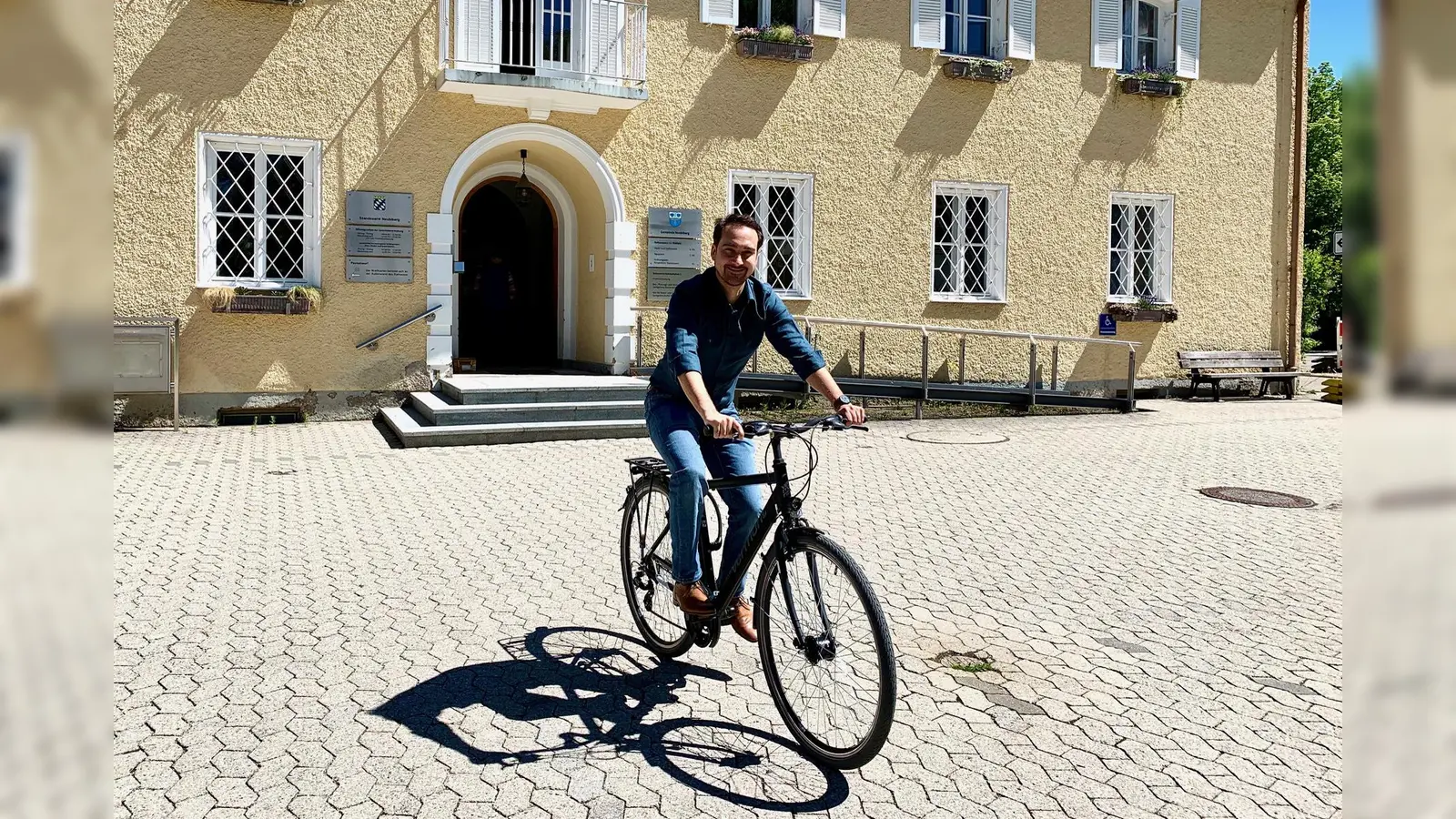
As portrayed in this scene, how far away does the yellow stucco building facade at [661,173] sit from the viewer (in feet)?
41.5

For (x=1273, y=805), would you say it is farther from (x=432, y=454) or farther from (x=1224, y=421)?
(x=1224, y=421)

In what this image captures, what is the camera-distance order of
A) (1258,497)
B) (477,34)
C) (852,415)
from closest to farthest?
1. (852,415)
2. (1258,497)
3. (477,34)

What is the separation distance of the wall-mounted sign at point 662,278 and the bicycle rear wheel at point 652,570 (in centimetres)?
969

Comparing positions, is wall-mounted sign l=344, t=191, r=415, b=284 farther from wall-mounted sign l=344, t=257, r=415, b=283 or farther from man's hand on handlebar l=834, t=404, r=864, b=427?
man's hand on handlebar l=834, t=404, r=864, b=427

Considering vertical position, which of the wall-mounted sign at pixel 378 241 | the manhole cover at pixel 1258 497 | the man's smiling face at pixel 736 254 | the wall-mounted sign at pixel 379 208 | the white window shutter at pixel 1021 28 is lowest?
the manhole cover at pixel 1258 497

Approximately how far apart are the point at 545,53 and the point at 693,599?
1181 cm

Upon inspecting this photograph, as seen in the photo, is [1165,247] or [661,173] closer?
[661,173]

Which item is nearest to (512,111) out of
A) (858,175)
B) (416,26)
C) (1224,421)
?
(416,26)

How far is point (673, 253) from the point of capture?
14.7 metres

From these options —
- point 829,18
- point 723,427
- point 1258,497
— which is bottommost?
point 1258,497

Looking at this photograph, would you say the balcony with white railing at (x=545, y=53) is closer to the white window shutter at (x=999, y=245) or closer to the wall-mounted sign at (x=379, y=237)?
the wall-mounted sign at (x=379, y=237)

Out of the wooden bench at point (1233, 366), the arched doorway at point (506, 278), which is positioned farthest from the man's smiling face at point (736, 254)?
the wooden bench at point (1233, 366)
